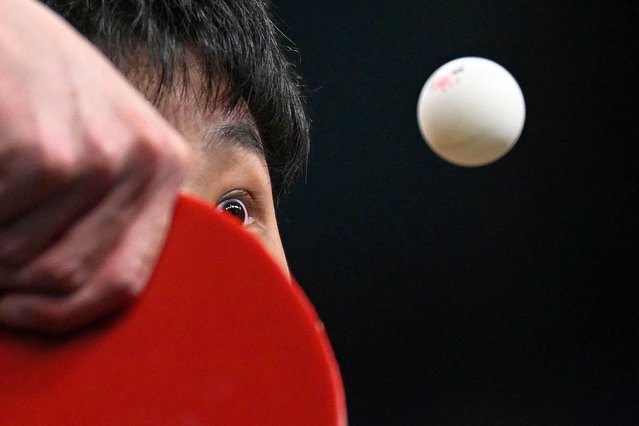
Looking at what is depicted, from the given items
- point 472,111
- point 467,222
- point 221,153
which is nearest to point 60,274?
point 221,153

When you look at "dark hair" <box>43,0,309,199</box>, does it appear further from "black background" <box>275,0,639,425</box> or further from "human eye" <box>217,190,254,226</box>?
"black background" <box>275,0,639,425</box>

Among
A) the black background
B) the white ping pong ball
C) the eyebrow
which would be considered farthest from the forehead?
the black background

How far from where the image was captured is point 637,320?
3.34m

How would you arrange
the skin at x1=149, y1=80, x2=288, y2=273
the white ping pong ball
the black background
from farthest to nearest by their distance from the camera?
the black background
the white ping pong ball
the skin at x1=149, y1=80, x2=288, y2=273

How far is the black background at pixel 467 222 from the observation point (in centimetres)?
318

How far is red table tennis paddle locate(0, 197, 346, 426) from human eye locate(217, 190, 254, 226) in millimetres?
203

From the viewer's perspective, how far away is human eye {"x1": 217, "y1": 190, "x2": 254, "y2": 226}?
54 cm

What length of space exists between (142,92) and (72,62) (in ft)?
0.89

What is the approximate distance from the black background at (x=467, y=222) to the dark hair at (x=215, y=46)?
244 cm

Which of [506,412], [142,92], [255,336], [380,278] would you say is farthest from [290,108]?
[506,412]

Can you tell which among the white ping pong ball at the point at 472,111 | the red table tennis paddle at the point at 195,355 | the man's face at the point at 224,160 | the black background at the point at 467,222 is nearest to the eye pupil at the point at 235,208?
the man's face at the point at 224,160

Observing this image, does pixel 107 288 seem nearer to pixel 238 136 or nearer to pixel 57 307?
pixel 57 307

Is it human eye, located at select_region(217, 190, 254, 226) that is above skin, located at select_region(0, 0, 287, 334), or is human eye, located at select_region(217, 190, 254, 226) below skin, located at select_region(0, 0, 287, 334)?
below

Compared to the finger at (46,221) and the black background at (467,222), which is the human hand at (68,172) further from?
the black background at (467,222)
